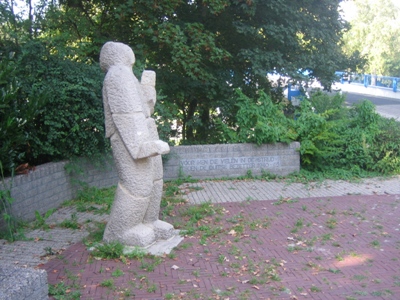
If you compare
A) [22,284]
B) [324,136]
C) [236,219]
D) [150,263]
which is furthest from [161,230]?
[324,136]

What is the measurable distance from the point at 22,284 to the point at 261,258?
294 centimetres

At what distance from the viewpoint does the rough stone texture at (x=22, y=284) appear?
155 inches

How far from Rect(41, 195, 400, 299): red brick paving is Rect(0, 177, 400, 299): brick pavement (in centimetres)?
1

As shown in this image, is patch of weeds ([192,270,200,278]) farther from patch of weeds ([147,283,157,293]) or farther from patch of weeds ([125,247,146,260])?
patch of weeds ([125,247,146,260])

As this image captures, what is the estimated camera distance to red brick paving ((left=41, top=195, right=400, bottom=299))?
16.0 ft

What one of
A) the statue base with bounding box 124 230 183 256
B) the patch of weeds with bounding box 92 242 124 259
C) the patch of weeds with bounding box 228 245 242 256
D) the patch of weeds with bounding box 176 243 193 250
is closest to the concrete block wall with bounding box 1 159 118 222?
the patch of weeds with bounding box 92 242 124 259

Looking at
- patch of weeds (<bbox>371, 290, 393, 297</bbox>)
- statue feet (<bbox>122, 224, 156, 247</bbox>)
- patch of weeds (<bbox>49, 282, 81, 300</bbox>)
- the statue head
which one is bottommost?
patch of weeds (<bbox>371, 290, 393, 297</bbox>)

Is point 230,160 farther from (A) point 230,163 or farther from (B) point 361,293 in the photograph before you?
(B) point 361,293

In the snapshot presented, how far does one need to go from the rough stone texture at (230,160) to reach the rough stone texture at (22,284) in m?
6.16

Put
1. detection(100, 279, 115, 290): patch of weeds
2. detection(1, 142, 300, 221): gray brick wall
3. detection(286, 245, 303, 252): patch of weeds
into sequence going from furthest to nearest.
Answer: detection(1, 142, 300, 221): gray brick wall < detection(286, 245, 303, 252): patch of weeds < detection(100, 279, 115, 290): patch of weeds

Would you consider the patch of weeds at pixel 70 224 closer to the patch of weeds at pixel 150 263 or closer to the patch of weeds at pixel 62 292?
the patch of weeds at pixel 150 263

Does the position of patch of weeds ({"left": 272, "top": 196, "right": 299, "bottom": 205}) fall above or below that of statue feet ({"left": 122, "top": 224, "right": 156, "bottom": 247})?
below

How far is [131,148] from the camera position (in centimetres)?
558

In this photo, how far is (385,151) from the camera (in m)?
11.1
